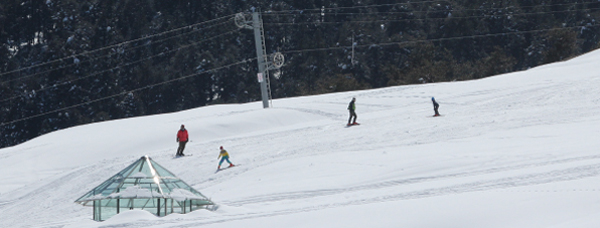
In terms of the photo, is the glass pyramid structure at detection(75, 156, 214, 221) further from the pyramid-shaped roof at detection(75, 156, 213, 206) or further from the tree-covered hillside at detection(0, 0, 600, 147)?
the tree-covered hillside at detection(0, 0, 600, 147)

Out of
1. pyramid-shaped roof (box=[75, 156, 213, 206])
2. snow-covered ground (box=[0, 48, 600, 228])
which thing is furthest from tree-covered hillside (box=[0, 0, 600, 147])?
pyramid-shaped roof (box=[75, 156, 213, 206])

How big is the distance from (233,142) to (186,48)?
1398 inches

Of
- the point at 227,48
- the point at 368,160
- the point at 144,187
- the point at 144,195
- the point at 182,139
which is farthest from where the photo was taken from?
the point at 227,48

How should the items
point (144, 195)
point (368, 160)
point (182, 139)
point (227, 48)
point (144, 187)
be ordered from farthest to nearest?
point (227, 48)
point (182, 139)
point (368, 160)
point (144, 187)
point (144, 195)

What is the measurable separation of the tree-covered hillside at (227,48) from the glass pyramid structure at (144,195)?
41.6 metres

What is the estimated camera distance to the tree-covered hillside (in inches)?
2522

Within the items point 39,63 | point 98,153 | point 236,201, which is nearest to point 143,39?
point 39,63

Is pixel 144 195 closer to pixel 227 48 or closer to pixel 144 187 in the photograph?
pixel 144 187

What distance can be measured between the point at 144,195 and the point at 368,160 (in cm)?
777

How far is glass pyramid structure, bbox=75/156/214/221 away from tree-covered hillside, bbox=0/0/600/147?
41.6m

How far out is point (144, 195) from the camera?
66.0 feet

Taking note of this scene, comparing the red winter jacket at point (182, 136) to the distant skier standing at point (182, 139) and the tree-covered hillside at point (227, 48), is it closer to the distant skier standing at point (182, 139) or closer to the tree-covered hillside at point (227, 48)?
the distant skier standing at point (182, 139)

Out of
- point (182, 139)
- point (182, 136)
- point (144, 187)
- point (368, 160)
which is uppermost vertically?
point (182, 136)

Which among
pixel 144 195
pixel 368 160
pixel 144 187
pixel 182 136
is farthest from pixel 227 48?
pixel 144 195
